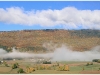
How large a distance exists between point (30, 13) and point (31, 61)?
961 mm

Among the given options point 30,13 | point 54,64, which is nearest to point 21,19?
point 30,13

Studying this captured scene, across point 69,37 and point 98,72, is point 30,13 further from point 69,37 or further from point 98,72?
point 98,72

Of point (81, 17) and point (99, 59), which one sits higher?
point (81, 17)

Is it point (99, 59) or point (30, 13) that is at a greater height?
point (30, 13)

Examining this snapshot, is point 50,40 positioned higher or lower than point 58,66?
higher

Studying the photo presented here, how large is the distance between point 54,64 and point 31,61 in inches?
18.2

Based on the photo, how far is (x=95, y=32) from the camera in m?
13.9

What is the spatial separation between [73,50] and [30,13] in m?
1.14

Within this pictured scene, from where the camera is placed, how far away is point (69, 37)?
550 inches

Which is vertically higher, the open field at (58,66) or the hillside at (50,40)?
the hillside at (50,40)

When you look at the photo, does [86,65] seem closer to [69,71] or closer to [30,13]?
[69,71]

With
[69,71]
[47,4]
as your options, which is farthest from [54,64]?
[47,4]

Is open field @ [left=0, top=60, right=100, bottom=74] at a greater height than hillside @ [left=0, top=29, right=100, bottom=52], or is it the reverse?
hillside @ [left=0, top=29, right=100, bottom=52]

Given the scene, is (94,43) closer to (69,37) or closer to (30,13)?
(69,37)
